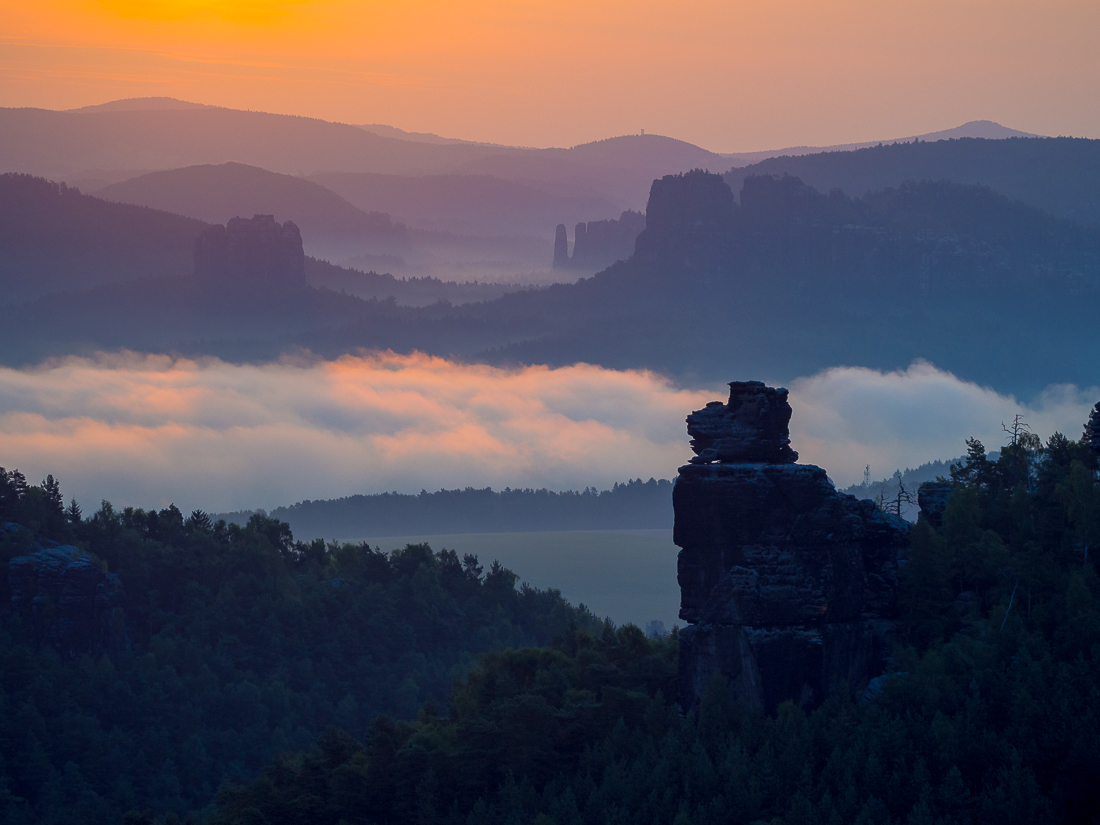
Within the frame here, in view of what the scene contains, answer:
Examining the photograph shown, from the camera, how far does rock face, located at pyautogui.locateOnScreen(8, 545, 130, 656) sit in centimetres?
12475

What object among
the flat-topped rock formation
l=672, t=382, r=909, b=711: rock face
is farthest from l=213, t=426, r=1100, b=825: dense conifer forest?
the flat-topped rock formation

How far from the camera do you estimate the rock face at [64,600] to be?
124750mm

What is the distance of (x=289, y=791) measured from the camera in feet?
266

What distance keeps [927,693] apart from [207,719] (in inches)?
2800

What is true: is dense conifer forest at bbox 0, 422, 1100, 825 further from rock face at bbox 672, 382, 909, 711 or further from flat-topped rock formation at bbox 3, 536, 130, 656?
rock face at bbox 672, 382, 909, 711

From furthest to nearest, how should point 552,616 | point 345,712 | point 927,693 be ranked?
point 552,616, point 345,712, point 927,693

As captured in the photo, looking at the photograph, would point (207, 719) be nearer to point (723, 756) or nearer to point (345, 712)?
point (345, 712)

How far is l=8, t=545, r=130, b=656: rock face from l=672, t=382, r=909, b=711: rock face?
6641cm

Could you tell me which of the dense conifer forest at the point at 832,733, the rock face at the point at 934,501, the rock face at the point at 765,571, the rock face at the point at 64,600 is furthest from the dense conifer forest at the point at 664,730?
the rock face at the point at 934,501

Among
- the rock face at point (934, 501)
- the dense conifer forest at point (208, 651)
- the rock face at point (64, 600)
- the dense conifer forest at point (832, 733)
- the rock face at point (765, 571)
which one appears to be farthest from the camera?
the rock face at point (64, 600)

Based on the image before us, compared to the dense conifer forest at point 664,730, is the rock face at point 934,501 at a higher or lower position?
higher

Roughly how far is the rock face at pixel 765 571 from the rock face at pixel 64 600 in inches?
2615

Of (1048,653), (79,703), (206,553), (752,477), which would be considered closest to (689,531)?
(752,477)

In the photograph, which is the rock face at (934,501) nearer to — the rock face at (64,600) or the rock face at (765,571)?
the rock face at (765,571)
